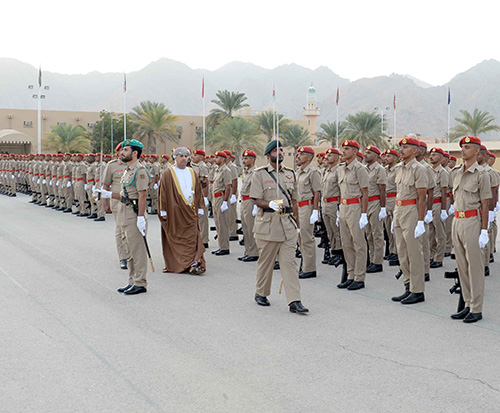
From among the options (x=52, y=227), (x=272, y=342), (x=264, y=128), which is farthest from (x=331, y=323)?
(x=264, y=128)

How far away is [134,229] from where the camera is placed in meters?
7.73

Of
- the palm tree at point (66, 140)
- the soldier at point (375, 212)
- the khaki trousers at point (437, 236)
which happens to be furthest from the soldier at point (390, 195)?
the palm tree at point (66, 140)

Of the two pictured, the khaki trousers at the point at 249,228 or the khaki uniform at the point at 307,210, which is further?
the khaki trousers at the point at 249,228

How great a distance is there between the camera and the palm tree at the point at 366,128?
45.9 metres

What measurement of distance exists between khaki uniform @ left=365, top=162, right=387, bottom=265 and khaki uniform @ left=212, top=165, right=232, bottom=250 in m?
2.97

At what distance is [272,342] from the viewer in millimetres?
5633

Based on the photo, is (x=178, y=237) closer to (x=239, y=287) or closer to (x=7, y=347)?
(x=239, y=287)

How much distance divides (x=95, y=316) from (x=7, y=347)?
48.0 inches

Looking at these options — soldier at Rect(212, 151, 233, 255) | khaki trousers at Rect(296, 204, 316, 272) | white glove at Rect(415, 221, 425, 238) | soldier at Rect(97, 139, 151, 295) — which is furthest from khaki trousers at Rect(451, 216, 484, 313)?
soldier at Rect(212, 151, 233, 255)

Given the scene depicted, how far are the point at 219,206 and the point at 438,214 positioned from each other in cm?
421

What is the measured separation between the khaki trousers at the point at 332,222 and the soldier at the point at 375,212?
61cm

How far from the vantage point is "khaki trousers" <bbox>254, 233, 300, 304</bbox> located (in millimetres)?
6773

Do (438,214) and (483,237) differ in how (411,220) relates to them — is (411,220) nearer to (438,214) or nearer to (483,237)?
(483,237)

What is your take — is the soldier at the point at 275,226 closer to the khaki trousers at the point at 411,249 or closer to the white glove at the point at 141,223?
the khaki trousers at the point at 411,249
